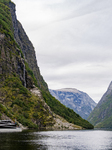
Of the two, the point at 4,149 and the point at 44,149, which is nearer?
the point at 4,149

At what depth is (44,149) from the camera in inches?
2680

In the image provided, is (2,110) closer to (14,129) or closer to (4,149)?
(14,129)

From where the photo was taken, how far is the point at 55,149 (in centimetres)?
7012

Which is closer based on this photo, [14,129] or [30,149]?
[30,149]

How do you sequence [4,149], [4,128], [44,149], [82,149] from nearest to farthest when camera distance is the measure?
Result: [4,149]
[44,149]
[82,149]
[4,128]

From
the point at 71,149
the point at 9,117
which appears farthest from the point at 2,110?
the point at 71,149

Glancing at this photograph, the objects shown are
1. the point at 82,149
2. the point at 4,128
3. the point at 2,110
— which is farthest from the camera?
the point at 2,110

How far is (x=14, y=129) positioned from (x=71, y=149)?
94476 mm

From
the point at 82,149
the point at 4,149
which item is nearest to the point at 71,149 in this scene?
the point at 82,149

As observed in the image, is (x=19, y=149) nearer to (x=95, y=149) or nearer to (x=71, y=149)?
(x=71, y=149)

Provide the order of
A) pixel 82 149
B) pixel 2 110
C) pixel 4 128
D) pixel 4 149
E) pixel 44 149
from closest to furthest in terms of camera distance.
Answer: pixel 4 149
pixel 44 149
pixel 82 149
pixel 4 128
pixel 2 110

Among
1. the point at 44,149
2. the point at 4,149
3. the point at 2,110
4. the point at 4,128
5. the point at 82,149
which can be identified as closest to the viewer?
the point at 4,149

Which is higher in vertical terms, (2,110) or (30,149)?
(2,110)

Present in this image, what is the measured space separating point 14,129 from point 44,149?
96.0 meters
